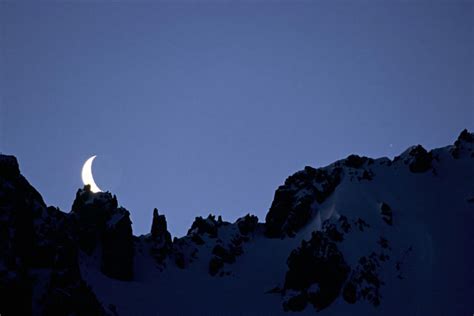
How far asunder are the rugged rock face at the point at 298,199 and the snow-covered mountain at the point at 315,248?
31cm

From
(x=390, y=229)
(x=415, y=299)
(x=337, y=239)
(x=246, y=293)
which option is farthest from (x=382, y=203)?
(x=246, y=293)

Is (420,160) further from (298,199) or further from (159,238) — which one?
(159,238)

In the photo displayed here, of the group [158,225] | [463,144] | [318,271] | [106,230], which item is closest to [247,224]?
[158,225]

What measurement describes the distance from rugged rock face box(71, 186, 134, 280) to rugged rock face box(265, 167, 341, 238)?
47.0 metres

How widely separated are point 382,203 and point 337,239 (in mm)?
16801

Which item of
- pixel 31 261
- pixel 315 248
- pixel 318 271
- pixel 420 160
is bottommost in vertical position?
pixel 318 271

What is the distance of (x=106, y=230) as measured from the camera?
108312mm

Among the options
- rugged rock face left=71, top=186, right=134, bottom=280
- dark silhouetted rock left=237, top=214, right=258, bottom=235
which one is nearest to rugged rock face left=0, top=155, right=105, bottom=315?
rugged rock face left=71, top=186, right=134, bottom=280

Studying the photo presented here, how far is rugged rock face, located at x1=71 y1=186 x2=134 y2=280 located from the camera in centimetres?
10506

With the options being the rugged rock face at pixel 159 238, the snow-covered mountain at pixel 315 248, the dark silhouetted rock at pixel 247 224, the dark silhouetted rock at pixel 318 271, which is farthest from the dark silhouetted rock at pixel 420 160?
the rugged rock face at pixel 159 238

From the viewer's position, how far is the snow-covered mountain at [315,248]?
97.9 meters

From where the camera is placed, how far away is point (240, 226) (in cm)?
14638

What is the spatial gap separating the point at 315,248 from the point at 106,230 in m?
47.2

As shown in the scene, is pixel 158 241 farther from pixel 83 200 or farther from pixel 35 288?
pixel 35 288
